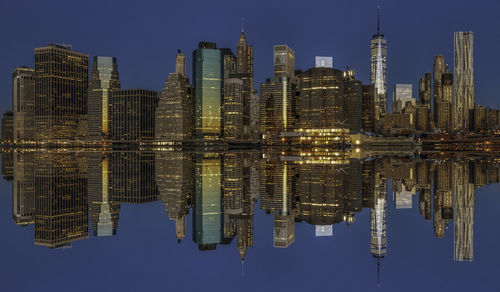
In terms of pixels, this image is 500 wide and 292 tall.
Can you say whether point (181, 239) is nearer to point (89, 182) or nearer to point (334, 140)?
point (89, 182)

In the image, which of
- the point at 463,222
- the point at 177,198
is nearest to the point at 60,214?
the point at 177,198

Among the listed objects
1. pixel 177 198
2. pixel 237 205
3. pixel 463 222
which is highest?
pixel 177 198

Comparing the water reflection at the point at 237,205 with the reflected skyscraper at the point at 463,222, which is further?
the water reflection at the point at 237,205

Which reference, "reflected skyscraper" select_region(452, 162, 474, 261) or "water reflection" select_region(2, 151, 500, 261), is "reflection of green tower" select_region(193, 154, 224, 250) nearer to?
"water reflection" select_region(2, 151, 500, 261)

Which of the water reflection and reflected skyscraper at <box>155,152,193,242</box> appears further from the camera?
reflected skyscraper at <box>155,152,193,242</box>

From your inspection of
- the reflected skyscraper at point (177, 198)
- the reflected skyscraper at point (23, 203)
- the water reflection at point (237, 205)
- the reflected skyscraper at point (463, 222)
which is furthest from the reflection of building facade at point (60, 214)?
the reflected skyscraper at point (463, 222)

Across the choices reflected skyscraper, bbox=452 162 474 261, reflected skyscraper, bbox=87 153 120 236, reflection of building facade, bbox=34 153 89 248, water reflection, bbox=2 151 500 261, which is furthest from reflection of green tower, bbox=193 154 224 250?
reflected skyscraper, bbox=452 162 474 261

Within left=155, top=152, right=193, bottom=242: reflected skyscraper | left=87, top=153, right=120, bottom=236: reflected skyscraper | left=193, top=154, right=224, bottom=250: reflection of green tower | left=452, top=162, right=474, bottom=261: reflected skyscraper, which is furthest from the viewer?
left=155, top=152, right=193, bottom=242: reflected skyscraper

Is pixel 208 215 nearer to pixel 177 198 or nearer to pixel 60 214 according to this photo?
pixel 177 198

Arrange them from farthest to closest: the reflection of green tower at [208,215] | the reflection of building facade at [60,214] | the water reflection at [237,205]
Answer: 1. the water reflection at [237,205]
2. the reflection of green tower at [208,215]
3. the reflection of building facade at [60,214]

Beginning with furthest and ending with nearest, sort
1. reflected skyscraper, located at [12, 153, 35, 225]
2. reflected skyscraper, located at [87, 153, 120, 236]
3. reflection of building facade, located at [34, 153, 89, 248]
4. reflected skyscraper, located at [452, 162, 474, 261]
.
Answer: reflected skyscraper, located at [12, 153, 35, 225], reflected skyscraper, located at [87, 153, 120, 236], reflection of building facade, located at [34, 153, 89, 248], reflected skyscraper, located at [452, 162, 474, 261]

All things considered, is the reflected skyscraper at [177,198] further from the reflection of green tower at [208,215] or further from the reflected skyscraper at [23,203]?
the reflected skyscraper at [23,203]
